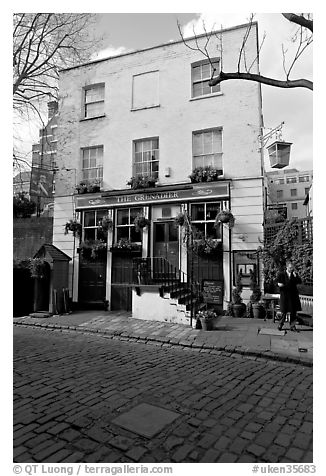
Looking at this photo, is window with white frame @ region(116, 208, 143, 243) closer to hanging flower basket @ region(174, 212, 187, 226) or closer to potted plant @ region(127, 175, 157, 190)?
potted plant @ region(127, 175, 157, 190)

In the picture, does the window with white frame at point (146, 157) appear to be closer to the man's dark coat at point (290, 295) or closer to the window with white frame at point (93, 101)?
the window with white frame at point (93, 101)

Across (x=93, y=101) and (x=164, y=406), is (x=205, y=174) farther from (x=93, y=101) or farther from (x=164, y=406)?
(x=164, y=406)

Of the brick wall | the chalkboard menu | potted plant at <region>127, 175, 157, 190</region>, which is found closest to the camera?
the chalkboard menu

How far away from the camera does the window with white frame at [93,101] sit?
10234mm

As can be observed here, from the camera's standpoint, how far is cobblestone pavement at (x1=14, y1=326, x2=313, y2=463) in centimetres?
206

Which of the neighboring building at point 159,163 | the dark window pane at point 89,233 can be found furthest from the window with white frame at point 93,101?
the dark window pane at point 89,233

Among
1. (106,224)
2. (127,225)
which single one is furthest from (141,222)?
(106,224)

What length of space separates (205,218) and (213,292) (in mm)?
2059

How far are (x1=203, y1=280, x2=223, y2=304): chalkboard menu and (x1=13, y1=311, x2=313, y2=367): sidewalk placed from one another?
734 mm

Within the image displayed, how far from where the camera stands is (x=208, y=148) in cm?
869

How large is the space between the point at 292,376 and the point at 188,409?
144 cm

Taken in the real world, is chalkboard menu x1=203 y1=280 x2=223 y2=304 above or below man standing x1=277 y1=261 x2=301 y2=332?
below

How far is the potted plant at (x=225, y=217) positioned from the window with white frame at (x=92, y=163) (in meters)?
4.38

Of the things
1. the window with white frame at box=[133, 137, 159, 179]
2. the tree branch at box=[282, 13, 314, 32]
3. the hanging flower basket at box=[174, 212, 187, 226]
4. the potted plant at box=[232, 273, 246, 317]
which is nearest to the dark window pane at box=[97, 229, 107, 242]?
the window with white frame at box=[133, 137, 159, 179]
